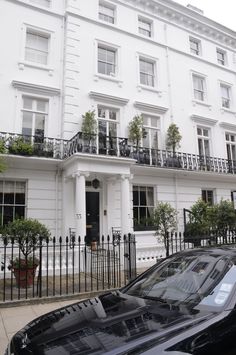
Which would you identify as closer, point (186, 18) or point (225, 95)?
point (186, 18)

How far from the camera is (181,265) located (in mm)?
3914

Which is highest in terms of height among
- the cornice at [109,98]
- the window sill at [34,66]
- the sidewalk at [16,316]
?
the window sill at [34,66]

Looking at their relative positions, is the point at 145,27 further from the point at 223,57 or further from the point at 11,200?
the point at 11,200

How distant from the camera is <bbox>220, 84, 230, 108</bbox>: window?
20.0m

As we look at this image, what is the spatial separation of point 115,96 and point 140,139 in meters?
2.48

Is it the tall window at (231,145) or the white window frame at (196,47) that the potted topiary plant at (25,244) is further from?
the white window frame at (196,47)

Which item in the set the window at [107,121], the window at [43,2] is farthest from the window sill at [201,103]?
the window at [43,2]

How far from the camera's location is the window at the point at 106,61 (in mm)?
15711

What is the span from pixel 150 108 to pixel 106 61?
3355mm

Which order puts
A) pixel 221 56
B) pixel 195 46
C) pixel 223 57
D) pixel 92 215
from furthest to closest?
pixel 223 57 → pixel 221 56 → pixel 195 46 → pixel 92 215

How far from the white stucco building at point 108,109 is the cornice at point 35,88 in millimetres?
43

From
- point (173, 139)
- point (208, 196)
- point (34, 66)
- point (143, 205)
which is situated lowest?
point (143, 205)

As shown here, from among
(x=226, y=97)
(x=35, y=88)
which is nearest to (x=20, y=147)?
(x=35, y=88)

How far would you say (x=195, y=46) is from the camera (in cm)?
1984
